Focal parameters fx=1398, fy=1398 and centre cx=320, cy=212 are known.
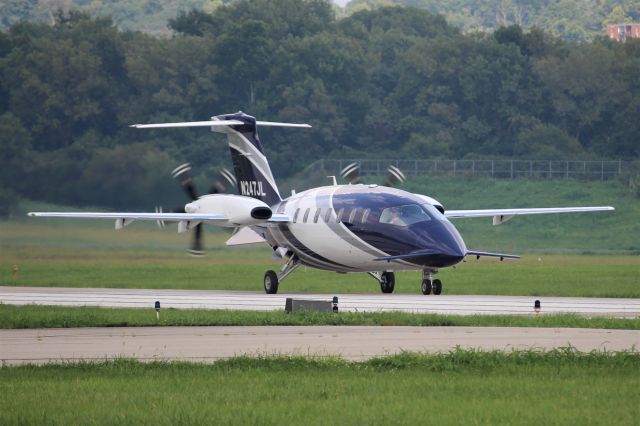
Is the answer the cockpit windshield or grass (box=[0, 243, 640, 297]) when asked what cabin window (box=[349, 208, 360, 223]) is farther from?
grass (box=[0, 243, 640, 297])

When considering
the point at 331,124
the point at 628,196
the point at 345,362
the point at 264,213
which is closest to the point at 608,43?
the point at 331,124

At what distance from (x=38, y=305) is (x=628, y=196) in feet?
214

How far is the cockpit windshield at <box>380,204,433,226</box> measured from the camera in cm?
3804

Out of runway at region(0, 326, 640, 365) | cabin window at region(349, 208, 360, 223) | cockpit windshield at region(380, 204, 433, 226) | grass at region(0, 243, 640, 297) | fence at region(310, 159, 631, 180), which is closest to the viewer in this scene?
runway at region(0, 326, 640, 365)

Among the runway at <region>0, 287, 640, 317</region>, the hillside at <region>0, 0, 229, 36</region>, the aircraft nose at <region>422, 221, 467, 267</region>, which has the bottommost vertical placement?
the runway at <region>0, 287, 640, 317</region>

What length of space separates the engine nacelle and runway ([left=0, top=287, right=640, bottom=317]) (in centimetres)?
219

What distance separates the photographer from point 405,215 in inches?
1508

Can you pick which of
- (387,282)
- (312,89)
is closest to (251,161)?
(387,282)

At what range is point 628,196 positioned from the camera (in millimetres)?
→ 93062

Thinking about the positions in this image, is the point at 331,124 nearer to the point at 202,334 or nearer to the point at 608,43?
the point at 608,43

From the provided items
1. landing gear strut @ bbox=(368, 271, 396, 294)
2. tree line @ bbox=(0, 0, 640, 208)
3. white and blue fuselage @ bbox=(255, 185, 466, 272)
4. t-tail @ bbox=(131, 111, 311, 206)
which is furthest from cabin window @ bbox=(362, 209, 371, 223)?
tree line @ bbox=(0, 0, 640, 208)

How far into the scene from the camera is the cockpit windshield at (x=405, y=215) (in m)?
38.0

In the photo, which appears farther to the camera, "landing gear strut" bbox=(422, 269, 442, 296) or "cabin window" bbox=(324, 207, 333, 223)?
"cabin window" bbox=(324, 207, 333, 223)

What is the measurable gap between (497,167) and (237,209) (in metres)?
64.1
